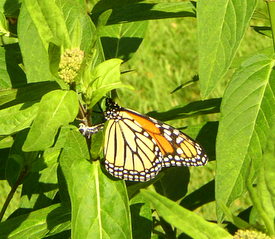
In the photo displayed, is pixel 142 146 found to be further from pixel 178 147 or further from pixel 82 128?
pixel 82 128

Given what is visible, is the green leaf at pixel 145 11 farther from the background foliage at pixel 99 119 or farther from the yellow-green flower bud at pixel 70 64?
the yellow-green flower bud at pixel 70 64

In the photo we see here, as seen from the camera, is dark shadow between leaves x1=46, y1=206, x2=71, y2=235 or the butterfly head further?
the butterfly head

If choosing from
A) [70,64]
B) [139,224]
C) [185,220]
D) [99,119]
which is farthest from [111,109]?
[185,220]

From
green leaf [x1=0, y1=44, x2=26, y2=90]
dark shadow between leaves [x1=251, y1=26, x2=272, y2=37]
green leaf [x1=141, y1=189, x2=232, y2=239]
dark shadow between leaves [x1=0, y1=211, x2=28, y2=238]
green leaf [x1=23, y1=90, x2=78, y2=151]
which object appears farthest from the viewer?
dark shadow between leaves [x1=251, y1=26, x2=272, y2=37]

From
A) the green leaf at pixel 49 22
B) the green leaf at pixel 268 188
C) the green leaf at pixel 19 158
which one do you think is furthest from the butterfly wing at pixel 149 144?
the green leaf at pixel 268 188

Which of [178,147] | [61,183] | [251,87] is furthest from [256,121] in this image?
[61,183]

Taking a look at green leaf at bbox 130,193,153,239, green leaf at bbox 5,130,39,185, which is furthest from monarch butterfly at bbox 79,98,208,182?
green leaf at bbox 5,130,39,185

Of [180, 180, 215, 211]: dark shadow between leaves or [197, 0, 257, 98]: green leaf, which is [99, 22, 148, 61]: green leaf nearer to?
[180, 180, 215, 211]: dark shadow between leaves
